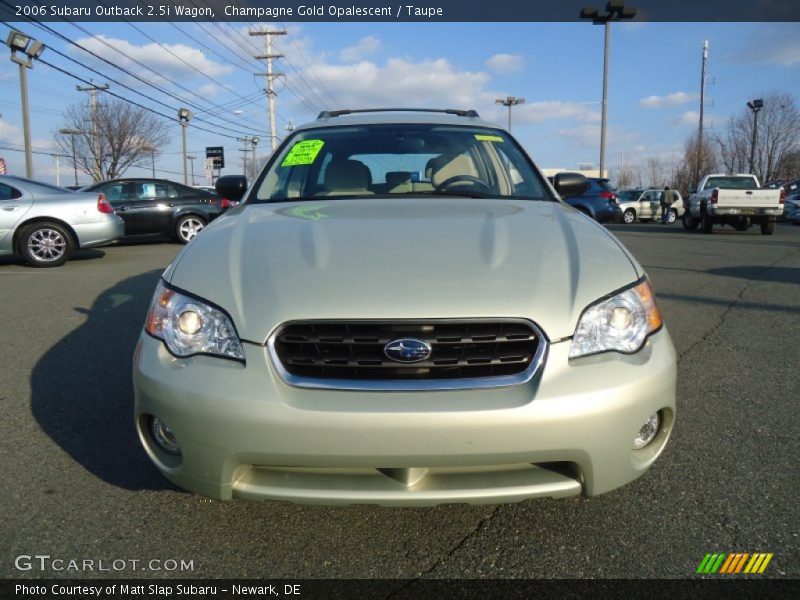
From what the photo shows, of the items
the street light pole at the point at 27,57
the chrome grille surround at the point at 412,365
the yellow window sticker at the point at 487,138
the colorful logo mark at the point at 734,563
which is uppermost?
the street light pole at the point at 27,57

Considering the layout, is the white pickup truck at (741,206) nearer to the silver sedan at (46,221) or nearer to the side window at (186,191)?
the side window at (186,191)

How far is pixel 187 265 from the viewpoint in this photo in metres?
2.35

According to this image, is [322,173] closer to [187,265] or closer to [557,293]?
[187,265]

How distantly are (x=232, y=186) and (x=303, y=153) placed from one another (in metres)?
0.48

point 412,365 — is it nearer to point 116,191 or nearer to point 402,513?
point 402,513

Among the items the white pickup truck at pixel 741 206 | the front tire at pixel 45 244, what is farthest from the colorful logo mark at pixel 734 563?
the white pickup truck at pixel 741 206

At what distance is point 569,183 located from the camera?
3762 millimetres

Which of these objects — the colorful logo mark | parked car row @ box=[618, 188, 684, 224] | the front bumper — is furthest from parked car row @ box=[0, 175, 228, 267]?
parked car row @ box=[618, 188, 684, 224]

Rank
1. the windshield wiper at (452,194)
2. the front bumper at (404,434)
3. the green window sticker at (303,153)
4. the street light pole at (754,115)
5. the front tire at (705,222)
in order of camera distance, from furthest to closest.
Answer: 1. the street light pole at (754,115)
2. the front tire at (705,222)
3. the green window sticker at (303,153)
4. the windshield wiper at (452,194)
5. the front bumper at (404,434)

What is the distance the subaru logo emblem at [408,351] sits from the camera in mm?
1976

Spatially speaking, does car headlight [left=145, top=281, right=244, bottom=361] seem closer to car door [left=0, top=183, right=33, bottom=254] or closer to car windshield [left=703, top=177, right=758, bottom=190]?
car door [left=0, top=183, right=33, bottom=254]

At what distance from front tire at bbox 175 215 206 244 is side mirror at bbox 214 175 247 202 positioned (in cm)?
1100

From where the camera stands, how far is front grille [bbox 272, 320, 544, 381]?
1.99 meters

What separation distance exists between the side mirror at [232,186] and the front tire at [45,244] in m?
7.42
